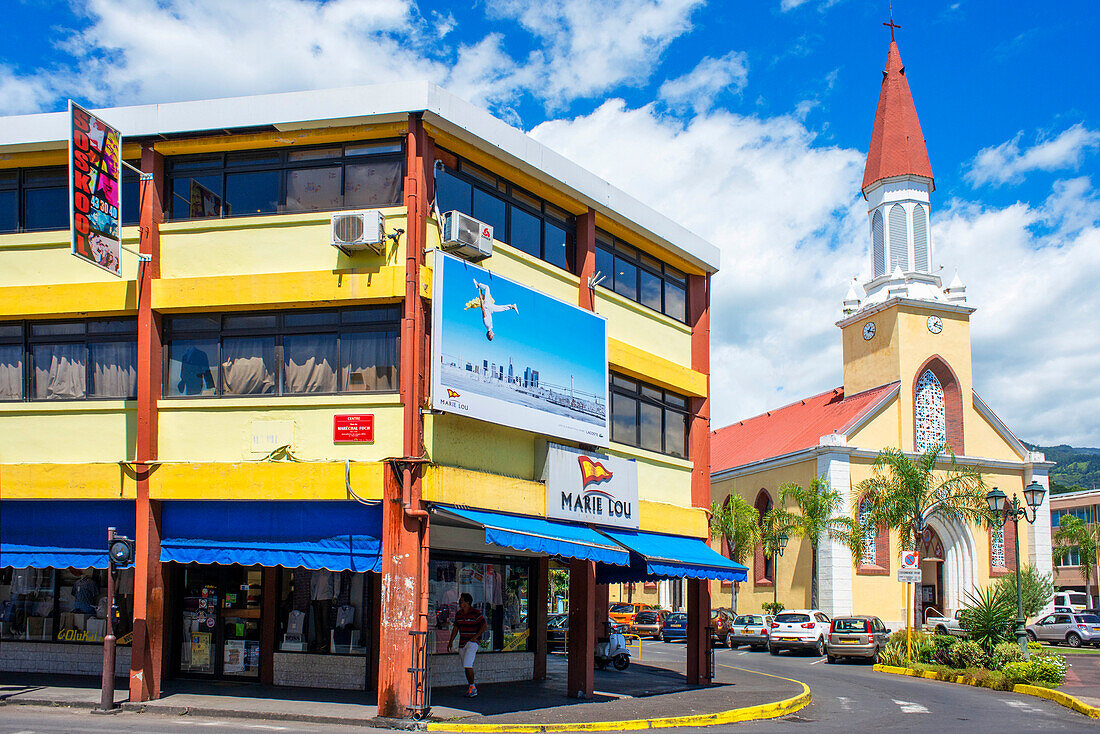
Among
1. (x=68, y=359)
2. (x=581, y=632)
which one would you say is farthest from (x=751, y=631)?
(x=68, y=359)

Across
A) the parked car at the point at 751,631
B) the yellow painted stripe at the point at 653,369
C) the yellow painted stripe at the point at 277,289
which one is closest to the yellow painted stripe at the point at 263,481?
the yellow painted stripe at the point at 277,289

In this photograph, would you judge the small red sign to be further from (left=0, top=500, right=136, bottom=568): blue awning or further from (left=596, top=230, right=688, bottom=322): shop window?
(left=596, top=230, right=688, bottom=322): shop window

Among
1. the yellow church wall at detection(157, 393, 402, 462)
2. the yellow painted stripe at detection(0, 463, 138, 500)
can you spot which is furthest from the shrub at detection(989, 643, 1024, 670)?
the yellow painted stripe at detection(0, 463, 138, 500)

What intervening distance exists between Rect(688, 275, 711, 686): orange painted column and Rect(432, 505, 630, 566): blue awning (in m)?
5.27

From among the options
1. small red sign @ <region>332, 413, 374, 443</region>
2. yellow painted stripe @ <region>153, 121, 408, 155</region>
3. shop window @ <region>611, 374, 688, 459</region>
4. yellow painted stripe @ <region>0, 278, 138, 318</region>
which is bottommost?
small red sign @ <region>332, 413, 374, 443</region>

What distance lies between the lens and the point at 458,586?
1944cm

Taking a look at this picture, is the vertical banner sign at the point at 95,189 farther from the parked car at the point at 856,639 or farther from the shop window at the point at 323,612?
the parked car at the point at 856,639

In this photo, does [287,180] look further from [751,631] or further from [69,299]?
[751,631]

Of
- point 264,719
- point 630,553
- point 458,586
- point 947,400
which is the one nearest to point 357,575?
point 458,586

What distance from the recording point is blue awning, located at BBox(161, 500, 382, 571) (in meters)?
16.0

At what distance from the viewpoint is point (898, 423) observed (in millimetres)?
48656

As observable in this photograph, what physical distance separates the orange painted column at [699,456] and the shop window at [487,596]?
12.5 ft

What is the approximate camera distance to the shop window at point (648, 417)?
21.2 m

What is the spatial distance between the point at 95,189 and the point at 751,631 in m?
30.6
